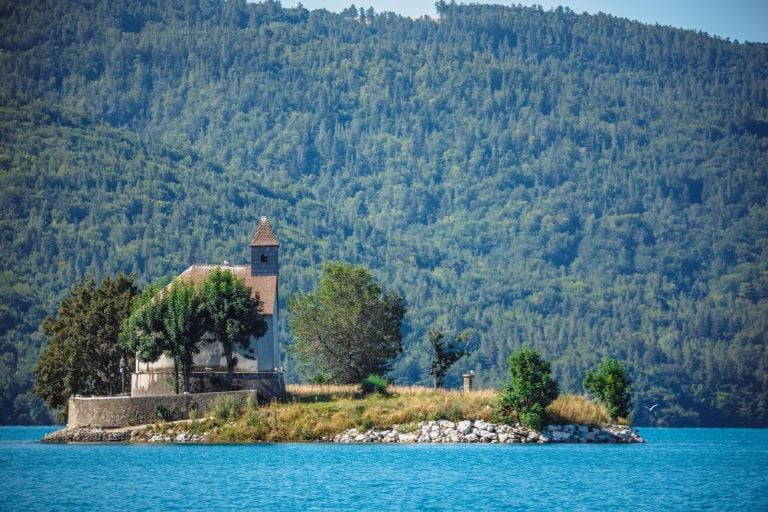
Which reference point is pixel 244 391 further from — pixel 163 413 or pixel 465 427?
pixel 465 427

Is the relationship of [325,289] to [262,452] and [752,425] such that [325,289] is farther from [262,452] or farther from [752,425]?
[752,425]

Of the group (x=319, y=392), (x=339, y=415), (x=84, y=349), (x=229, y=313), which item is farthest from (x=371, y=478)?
(x=84, y=349)

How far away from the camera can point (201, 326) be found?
86125mm

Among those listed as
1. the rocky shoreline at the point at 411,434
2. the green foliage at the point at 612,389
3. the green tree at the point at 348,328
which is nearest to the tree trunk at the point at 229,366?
the rocky shoreline at the point at 411,434

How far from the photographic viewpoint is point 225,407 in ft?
270

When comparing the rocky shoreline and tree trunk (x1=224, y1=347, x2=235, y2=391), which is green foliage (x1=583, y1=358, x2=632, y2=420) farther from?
tree trunk (x1=224, y1=347, x2=235, y2=391)

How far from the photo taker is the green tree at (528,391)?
81750 mm

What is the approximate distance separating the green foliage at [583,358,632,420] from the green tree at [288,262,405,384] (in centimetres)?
1546

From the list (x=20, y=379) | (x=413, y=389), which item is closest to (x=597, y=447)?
(x=413, y=389)

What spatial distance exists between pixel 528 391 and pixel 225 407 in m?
18.8

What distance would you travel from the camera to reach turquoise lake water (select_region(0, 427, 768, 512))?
5394 centimetres

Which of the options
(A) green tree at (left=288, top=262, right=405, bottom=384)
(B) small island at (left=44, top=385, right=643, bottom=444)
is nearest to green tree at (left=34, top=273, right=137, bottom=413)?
(B) small island at (left=44, top=385, right=643, bottom=444)

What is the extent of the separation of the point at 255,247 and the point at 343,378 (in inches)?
496

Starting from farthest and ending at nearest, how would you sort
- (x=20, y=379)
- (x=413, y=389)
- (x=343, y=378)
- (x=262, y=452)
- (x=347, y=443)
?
(x=20, y=379) < (x=343, y=378) < (x=413, y=389) < (x=347, y=443) < (x=262, y=452)
